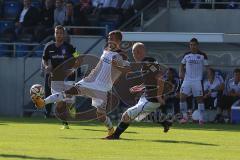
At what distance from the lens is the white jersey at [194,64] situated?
25.2 meters

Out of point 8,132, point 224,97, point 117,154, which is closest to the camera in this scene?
point 117,154

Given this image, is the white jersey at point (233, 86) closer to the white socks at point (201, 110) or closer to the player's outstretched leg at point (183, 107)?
the white socks at point (201, 110)

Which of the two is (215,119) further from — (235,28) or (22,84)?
(22,84)

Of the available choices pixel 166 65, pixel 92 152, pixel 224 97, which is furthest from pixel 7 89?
pixel 92 152

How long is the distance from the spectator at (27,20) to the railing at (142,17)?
2.88 metres

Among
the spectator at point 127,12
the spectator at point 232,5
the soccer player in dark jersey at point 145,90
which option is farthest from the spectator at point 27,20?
the soccer player in dark jersey at point 145,90

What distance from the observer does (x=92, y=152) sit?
1475 centimetres

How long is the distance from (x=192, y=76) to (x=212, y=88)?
3.89ft

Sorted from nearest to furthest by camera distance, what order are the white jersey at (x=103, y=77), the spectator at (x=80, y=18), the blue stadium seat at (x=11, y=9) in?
the white jersey at (x=103, y=77)
the spectator at (x=80, y=18)
the blue stadium seat at (x=11, y=9)

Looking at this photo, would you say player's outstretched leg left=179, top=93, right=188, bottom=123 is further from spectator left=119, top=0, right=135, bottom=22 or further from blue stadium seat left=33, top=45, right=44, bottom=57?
blue stadium seat left=33, top=45, right=44, bottom=57

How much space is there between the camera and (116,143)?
16656mm

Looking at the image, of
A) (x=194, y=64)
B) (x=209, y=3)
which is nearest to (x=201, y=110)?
(x=194, y=64)

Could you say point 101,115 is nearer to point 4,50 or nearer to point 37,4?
point 4,50

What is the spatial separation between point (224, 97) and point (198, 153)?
37.6 ft
